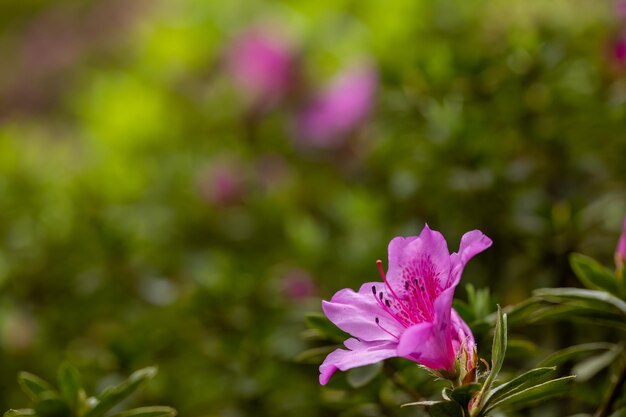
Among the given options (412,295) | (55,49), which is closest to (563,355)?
(412,295)

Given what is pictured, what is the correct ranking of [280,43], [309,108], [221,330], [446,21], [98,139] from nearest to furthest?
[221,330] < [446,21] < [309,108] < [280,43] < [98,139]

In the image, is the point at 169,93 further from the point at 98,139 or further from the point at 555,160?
the point at 555,160

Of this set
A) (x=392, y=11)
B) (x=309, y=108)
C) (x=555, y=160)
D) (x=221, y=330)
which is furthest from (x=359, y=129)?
(x=221, y=330)

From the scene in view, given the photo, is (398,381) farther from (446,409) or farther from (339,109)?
(339,109)

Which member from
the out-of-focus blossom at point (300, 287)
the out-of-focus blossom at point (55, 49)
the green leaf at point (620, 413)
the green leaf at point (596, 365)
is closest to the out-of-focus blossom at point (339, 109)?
the out-of-focus blossom at point (300, 287)

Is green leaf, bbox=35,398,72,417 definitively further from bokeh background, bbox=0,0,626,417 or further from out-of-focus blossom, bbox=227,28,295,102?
out-of-focus blossom, bbox=227,28,295,102

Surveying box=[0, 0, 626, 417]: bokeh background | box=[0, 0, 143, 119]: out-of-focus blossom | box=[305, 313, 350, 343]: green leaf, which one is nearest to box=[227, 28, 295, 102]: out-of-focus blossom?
box=[0, 0, 626, 417]: bokeh background
